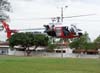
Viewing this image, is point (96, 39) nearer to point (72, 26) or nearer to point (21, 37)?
point (21, 37)

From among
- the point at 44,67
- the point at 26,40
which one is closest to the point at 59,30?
the point at 44,67

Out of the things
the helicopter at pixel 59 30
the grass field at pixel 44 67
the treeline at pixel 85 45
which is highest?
the helicopter at pixel 59 30

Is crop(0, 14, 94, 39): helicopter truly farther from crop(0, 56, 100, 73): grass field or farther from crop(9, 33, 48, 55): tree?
crop(9, 33, 48, 55): tree

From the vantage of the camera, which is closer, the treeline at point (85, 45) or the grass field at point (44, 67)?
the grass field at point (44, 67)

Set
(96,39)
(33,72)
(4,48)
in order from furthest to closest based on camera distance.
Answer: (4,48), (96,39), (33,72)

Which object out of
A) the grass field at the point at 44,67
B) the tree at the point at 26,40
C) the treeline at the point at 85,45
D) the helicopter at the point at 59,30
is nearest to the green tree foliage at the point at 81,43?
the treeline at the point at 85,45

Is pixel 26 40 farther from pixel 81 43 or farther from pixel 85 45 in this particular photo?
pixel 85 45

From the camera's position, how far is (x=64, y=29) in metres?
42.7

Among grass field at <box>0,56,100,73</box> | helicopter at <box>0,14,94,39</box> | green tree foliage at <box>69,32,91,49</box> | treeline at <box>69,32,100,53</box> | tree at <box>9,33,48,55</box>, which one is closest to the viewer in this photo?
grass field at <box>0,56,100,73</box>

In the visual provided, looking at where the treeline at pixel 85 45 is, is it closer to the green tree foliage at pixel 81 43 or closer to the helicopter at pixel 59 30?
the green tree foliage at pixel 81 43

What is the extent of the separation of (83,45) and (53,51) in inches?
551

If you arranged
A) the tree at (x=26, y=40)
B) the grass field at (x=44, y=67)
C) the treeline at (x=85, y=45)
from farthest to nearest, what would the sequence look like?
the tree at (x=26, y=40) → the treeline at (x=85, y=45) → the grass field at (x=44, y=67)

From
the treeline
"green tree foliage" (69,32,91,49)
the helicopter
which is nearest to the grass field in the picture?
the helicopter

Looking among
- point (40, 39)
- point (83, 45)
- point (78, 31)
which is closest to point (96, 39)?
point (83, 45)
